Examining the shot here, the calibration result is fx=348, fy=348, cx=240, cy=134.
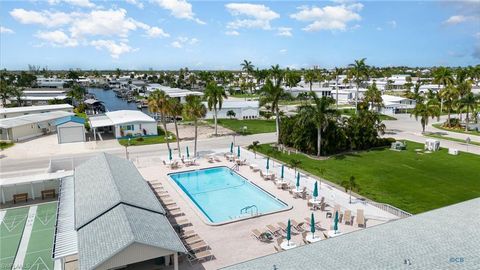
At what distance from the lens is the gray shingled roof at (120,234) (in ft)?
48.1

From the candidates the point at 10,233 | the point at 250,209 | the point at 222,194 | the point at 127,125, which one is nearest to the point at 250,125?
the point at 127,125

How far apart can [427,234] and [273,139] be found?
34143mm

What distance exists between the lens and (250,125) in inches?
2400

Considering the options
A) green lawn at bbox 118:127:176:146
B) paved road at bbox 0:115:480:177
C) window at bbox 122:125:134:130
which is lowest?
paved road at bbox 0:115:480:177

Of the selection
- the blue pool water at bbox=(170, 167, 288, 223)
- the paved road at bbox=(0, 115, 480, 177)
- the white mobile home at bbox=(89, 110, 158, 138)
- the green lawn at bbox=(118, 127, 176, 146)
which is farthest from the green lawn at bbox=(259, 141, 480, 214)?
the white mobile home at bbox=(89, 110, 158, 138)

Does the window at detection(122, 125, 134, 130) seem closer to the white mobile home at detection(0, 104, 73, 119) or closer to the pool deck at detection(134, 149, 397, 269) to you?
the pool deck at detection(134, 149, 397, 269)

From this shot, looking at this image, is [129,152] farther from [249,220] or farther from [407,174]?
[407,174]

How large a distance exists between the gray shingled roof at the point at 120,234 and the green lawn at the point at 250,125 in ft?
119

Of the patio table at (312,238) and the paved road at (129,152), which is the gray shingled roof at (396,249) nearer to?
the patio table at (312,238)

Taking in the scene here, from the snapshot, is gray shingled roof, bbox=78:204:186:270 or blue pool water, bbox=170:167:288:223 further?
blue pool water, bbox=170:167:288:223

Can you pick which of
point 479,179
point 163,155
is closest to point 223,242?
point 163,155

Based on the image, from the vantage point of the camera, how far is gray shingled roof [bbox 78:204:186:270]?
14648mm

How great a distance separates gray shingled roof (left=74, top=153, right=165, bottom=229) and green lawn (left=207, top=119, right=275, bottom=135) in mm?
29455

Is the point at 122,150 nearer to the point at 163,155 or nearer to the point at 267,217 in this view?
the point at 163,155
